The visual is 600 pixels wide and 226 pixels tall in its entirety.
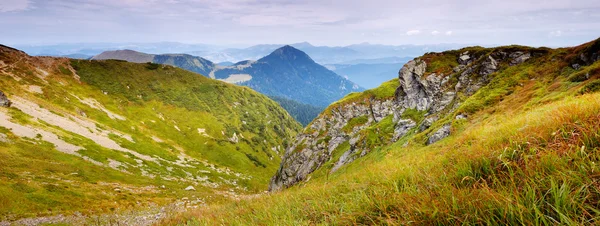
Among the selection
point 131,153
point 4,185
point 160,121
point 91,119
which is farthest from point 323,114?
point 160,121

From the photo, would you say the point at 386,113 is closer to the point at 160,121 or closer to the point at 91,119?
the point at 91,119

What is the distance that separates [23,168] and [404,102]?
2835 inches

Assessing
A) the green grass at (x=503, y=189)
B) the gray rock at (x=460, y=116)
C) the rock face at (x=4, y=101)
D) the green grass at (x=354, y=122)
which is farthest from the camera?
the rock face at (x=4, y=101)

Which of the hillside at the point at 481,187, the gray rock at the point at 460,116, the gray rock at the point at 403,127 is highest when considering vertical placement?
the hillside at the point at 481,187

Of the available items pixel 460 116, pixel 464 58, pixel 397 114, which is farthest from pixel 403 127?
pixel 464 58

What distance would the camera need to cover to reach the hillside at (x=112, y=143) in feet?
147

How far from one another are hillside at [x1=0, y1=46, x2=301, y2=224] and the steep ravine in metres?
15.7

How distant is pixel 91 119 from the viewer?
373 ft

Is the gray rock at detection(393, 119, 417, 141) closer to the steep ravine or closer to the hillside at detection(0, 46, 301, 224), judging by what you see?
the steep ravine

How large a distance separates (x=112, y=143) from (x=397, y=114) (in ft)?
312

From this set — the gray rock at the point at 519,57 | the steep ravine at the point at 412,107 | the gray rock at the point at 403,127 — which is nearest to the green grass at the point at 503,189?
the steep ravine at the point at 412,107

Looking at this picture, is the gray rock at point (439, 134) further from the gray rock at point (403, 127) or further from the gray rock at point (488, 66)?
the gray rock at point (488, 66)

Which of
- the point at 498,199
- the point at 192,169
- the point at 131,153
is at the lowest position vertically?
the point at 192,169

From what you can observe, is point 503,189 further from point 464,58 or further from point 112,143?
point 112,143
